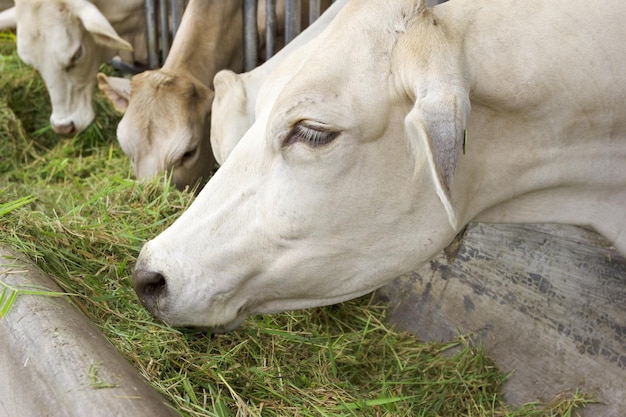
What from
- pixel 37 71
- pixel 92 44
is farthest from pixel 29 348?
pixel 37 71

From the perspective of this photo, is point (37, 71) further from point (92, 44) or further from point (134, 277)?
point (134, 277)

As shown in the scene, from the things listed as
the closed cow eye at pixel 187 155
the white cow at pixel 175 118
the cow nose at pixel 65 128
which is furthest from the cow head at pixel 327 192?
the cow nose at pixel 65 128

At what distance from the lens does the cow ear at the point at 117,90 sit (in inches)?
214

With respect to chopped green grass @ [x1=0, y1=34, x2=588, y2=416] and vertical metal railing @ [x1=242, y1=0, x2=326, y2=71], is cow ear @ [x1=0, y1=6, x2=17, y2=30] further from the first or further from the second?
chopped green grass @ [x1=0, y1=34, x2=588, y2=416]

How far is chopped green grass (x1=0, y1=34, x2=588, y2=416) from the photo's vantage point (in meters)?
2.56

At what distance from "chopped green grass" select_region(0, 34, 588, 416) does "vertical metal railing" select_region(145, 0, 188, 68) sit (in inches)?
84.0

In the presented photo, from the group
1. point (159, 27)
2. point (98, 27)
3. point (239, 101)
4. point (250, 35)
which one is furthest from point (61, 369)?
point (159, 27)

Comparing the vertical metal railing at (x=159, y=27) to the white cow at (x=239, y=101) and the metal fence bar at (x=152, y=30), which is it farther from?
the white cow at (x=239, y=101)

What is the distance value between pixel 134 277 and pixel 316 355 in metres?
0.90

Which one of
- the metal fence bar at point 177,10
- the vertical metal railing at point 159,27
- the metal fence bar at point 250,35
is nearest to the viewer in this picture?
the metal fence bar at point 250,35

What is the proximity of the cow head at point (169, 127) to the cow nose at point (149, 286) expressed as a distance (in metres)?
2.19

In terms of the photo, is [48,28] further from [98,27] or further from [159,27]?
[159,27]

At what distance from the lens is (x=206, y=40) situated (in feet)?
17.2

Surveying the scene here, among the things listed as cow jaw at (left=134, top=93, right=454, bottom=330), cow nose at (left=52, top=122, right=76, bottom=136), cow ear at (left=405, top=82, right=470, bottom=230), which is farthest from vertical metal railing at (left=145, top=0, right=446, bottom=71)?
cow ear at (left=405, top=82, right=470, bottom=230)
